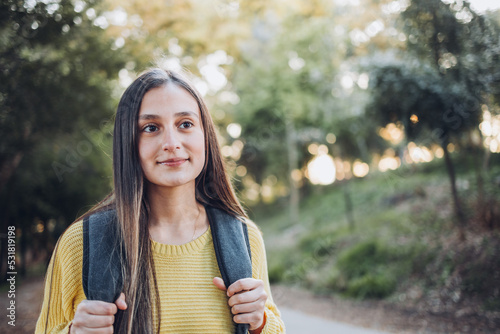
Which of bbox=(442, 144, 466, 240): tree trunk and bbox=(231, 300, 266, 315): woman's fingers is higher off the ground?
bbox=(442, 144, 466, 240): tree trunk

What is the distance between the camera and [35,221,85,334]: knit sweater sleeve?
135 cm

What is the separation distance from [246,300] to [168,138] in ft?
2.06

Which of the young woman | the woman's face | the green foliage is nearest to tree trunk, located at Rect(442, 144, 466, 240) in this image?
the green foliage

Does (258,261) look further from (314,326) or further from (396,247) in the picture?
(396,247)

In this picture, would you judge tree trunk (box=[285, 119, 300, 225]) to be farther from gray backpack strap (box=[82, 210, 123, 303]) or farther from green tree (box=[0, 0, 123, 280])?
gray backpack strap (box=[82, 210, 123, 303])

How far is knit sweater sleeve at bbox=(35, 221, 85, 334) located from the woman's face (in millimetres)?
342

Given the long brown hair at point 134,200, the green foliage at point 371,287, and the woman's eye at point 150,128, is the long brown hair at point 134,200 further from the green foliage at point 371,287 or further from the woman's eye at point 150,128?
the green foliage at point 371,287

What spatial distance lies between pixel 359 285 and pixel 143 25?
21.7 ft

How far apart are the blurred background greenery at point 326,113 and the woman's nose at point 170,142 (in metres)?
0.77

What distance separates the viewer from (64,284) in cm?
135

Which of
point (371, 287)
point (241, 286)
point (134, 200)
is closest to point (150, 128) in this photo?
point (134, 200)

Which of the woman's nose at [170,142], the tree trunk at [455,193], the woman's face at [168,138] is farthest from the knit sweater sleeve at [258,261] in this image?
the tree trunk at [455,193]

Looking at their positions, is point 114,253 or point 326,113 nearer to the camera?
point 114,253

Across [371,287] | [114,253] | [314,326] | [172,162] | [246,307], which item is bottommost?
[314,326]
